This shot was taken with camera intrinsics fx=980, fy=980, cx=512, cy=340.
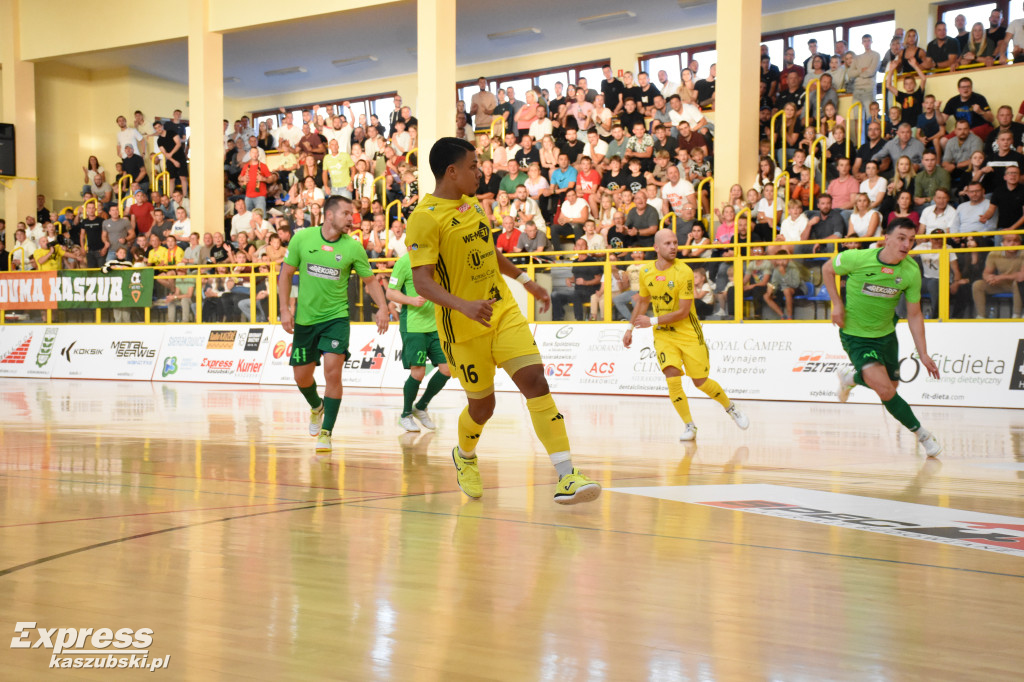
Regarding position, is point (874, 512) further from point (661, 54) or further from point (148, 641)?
point (661, 54)

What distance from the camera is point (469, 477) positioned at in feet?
18.4

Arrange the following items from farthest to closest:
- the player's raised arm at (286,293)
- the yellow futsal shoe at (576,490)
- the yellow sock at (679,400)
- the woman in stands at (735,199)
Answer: the woman in stands at (735,199) < the yellow sock at (679,400) < the player's raised arm at (286,293) < the yellow futsal shoe at (576,490)

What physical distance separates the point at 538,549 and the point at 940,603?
159 centimetres

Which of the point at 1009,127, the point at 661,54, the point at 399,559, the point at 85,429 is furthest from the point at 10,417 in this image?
the point at 661,54

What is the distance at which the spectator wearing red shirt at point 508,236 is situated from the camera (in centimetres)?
1709

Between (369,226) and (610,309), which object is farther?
(369,226)

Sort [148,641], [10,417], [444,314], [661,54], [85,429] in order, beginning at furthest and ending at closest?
[661,54]
[10,417]
[85,429]
[444,314]
[148,641]

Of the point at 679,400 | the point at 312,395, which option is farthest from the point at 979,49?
the point at 312,395

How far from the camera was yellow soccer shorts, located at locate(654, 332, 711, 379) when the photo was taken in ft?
30.6

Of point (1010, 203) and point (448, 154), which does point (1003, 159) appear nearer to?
point (1010, 203)

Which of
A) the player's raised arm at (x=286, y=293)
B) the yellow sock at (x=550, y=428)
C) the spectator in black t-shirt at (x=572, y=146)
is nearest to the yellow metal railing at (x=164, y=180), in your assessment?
the spectator in black t-shirt at (x=572, y=146)

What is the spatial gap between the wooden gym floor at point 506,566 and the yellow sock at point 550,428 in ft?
0.99

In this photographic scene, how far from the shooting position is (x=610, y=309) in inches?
622

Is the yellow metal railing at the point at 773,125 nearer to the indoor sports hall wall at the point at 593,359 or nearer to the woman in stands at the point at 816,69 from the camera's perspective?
the woman in stands at the point at 816,69
